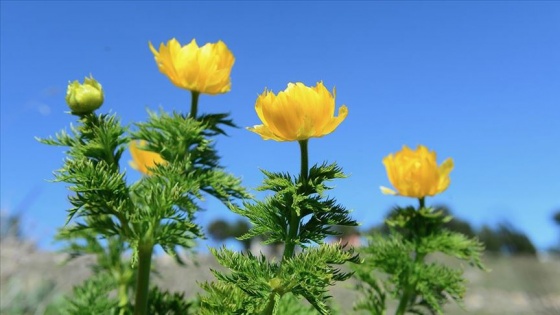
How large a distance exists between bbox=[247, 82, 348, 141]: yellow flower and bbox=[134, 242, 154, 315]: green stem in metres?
0.55

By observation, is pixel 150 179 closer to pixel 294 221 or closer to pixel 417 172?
pixel 294 221

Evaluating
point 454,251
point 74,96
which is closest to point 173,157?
point 74,96

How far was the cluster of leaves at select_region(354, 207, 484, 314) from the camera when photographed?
5.75 feet

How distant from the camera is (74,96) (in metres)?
1.60

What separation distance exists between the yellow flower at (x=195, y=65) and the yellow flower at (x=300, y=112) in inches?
19.5

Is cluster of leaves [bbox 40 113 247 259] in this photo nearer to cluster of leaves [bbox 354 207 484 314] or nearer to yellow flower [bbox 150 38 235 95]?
yellow flower [bbox 150 38 235 95]

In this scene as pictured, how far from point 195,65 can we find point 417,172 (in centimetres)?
69

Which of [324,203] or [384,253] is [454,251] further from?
[324,203]

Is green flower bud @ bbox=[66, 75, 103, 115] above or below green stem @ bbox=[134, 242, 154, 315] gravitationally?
above

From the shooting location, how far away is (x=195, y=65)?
5.63ft

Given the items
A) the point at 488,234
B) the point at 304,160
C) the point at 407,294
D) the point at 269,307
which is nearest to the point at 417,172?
the point at 407,294

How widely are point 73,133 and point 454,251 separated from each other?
107 cm

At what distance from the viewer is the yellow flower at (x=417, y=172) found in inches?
72.5

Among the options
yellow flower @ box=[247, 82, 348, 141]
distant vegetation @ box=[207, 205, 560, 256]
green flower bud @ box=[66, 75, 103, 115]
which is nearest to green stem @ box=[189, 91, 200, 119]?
green flower bud @ box=[66, 75, 103, 115]
